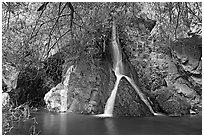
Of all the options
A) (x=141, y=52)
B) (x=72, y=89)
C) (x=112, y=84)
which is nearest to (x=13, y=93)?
(x=72, y=89)

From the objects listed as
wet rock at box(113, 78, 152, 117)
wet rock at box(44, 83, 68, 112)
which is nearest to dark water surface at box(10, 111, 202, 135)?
wet rock at box(113, 78, 152, 117)

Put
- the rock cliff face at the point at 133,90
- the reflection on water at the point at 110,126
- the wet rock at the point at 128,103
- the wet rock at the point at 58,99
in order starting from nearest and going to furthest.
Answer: the reflection on water at the point at 110,126, the wet rock at the point at 128,103, the rock cliff face at the point at 133,90, the wet rock at the point at 58,99

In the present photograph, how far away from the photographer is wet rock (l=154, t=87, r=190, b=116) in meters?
5.49

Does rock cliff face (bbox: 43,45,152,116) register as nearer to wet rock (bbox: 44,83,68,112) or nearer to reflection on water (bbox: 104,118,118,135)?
wet rock (bbox: 44,83,68,112)

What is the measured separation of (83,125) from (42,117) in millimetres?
1082

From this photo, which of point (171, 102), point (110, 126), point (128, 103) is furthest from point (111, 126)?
point (171, 102)

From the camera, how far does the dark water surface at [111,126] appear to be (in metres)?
3.77

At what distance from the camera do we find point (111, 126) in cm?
→ 409

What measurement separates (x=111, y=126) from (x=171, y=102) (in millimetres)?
1944

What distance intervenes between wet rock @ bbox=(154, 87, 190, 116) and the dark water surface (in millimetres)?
456

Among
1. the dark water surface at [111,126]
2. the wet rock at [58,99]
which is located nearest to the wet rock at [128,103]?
the dark water surface at [111,126]

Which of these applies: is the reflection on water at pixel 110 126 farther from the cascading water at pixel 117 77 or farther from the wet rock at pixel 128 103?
the wet rock at pixel 128 103

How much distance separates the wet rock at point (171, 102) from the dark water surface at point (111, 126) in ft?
1.50

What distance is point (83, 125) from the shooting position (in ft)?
13.8
